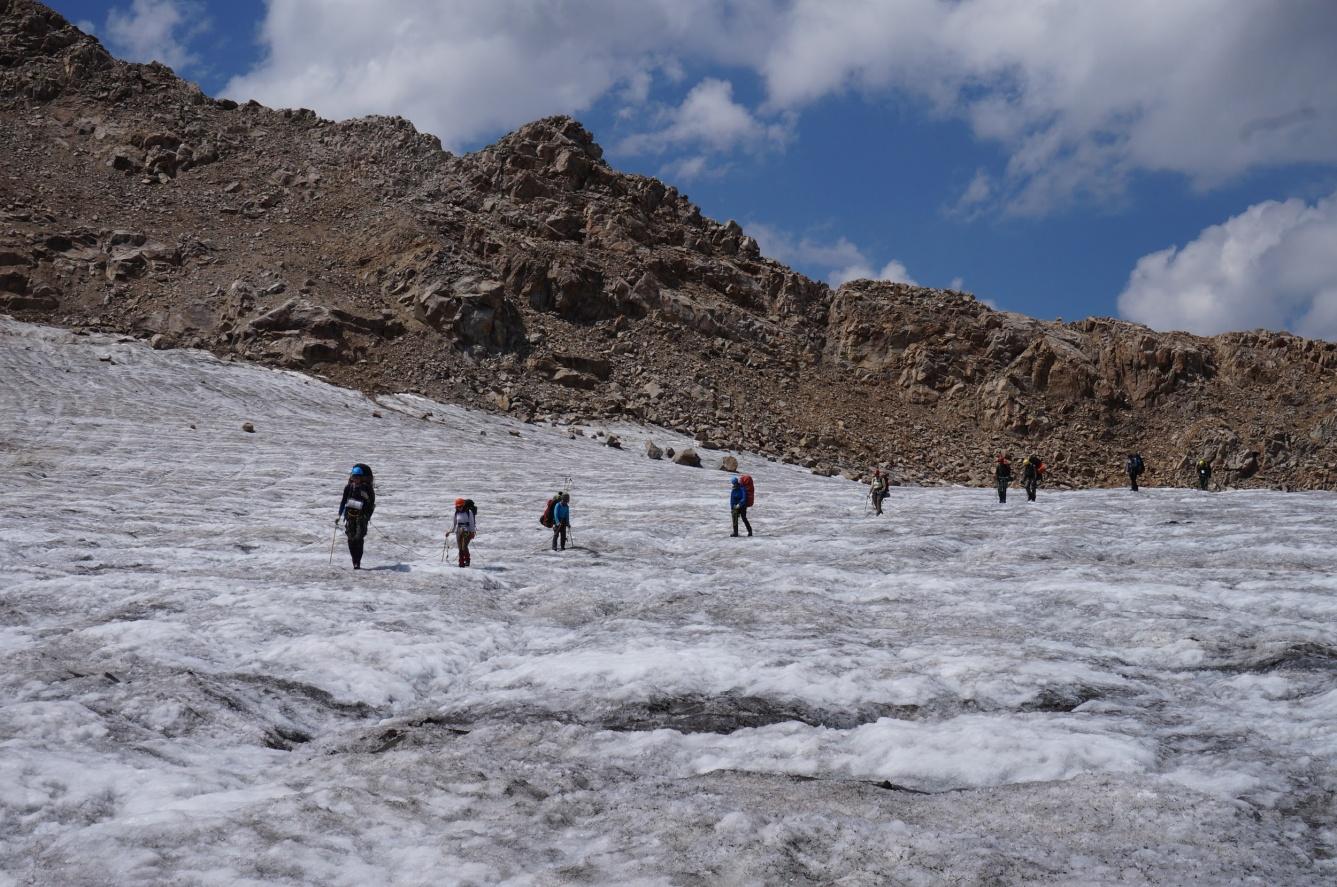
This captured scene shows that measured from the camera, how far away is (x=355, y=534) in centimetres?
1595

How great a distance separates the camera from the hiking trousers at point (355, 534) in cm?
1591

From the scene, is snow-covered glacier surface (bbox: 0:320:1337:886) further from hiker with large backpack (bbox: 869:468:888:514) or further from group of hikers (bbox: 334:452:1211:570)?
hiker with large backpack (bbox: 869:468:888:514)

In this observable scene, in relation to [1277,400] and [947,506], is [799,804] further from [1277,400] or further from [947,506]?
[1277,400]

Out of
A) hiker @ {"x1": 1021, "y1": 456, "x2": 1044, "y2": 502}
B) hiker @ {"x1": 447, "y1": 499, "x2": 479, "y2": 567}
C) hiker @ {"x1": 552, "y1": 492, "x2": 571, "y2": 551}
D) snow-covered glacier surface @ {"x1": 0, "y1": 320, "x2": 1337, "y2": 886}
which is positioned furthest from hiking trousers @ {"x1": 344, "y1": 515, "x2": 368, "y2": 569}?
hiker @ {"x1": 1021, "y1": 456, "x2": 1044, "y2": 502}

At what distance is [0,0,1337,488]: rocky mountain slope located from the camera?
2283 inches

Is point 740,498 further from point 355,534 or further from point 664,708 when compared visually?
point 664,708

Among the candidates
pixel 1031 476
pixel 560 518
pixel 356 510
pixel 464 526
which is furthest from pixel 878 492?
pixel 356 510

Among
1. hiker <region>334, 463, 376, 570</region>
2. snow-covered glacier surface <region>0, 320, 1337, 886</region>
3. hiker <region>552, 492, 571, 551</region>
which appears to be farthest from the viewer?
hiker <region>552, 492, 571, 551</region>

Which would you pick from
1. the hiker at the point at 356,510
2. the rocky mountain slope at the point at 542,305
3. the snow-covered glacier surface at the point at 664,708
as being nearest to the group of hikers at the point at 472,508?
the hiker at the point at 356,510

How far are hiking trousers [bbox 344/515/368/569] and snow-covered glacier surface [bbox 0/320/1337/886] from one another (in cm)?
76

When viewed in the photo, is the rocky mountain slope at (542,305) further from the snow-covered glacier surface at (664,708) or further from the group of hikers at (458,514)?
the snow-covered glacier surface at (664,708)

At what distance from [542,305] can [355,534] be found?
52527 millimetres

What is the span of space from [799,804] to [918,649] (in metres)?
4.88

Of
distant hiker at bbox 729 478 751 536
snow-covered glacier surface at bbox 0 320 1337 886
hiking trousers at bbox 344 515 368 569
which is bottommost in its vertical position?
snow-covered glacier surface at bbox 0 320 1337 886
